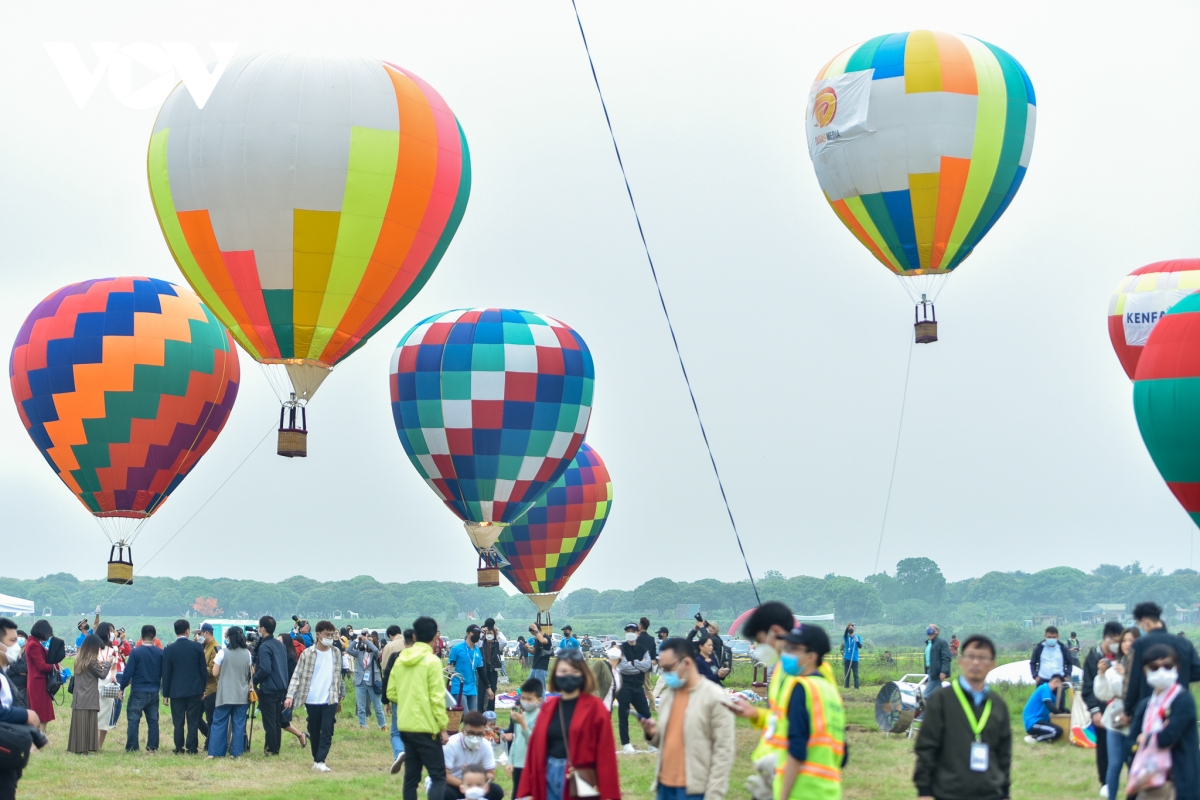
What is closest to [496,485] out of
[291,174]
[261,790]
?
[291,174]

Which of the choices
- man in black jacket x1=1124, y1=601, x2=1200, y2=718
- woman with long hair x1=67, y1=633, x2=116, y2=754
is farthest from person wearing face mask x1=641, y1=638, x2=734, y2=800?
woman with long hair x1=67, y1=633, x2=116, y2=754

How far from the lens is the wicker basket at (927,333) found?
24.7m

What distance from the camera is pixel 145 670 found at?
15.6 m

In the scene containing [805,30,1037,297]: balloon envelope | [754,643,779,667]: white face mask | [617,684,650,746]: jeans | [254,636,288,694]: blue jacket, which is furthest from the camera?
[805,30,1037,297]: balloon envelope

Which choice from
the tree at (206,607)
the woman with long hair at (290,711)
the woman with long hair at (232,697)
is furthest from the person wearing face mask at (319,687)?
the tree at (206,607)

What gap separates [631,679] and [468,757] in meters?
5.49

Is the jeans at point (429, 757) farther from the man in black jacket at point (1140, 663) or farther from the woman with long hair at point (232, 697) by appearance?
the woman with long hair at point (232, 697)

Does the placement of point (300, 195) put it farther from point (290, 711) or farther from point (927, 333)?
point (927, 333)

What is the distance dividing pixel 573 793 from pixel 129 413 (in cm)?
2174

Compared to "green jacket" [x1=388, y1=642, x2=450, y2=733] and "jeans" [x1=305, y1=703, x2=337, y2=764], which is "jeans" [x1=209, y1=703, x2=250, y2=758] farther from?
"green jacket" [x1=388, y1=642, x2=450, y2=733]

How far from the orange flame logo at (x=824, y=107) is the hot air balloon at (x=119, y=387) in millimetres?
11991

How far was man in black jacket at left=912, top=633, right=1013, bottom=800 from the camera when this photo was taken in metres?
6.66

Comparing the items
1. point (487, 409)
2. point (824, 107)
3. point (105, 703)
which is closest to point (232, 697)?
point (105, 703)

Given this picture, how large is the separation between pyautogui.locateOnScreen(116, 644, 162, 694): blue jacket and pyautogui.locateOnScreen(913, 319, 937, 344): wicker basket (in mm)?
14525
